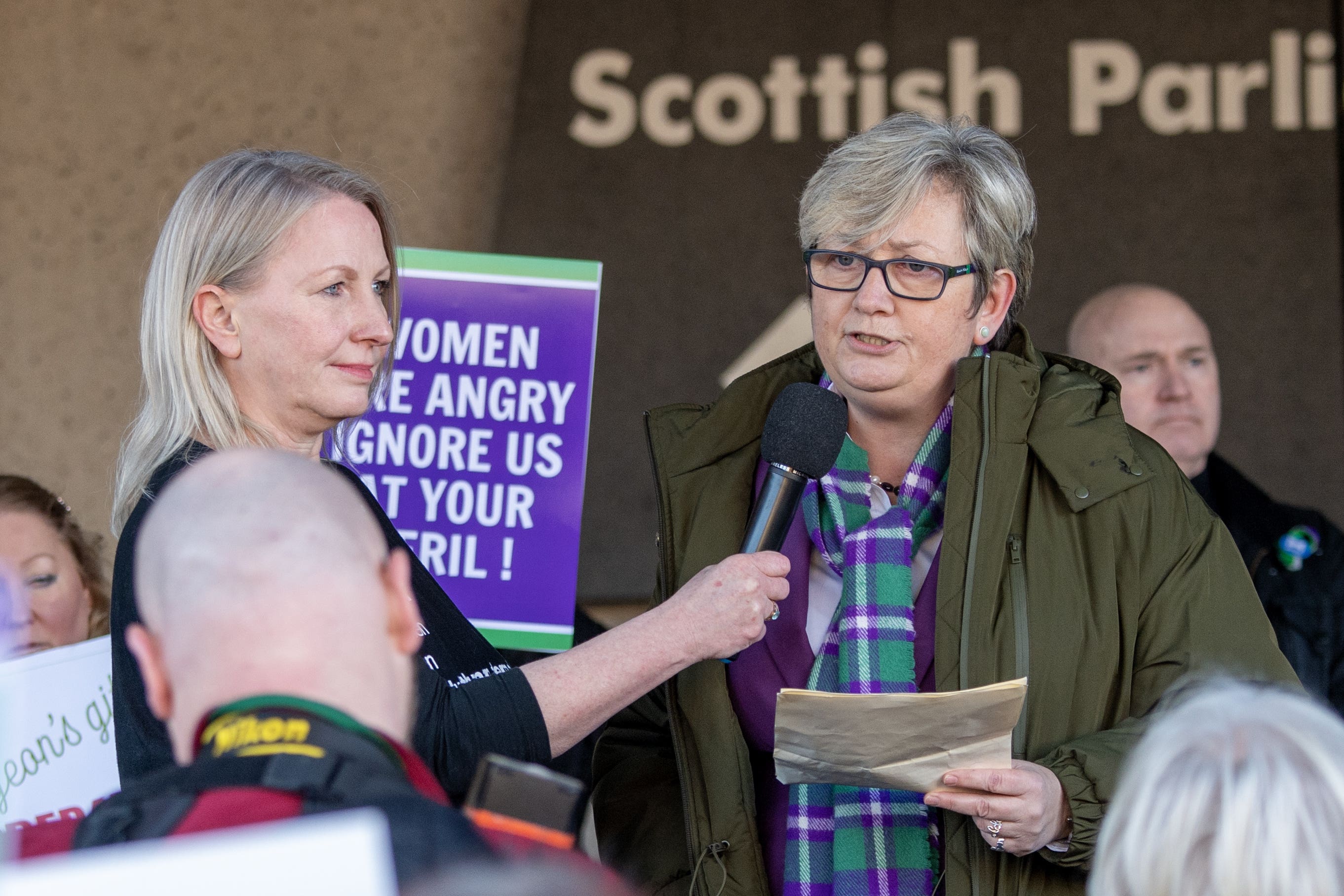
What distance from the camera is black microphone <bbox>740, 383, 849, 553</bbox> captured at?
1.99m

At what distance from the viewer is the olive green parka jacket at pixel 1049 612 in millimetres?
1990

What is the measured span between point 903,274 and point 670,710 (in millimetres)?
742

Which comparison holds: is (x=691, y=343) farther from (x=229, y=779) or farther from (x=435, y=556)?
(x=229, y=779)

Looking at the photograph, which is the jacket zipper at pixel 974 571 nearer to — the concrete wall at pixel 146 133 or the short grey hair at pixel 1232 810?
the short grey hair at pixel 1232 810

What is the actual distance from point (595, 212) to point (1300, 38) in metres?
2.27

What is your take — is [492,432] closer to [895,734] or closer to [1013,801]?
[895,734]

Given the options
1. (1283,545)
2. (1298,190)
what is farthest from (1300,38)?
(1283,545)

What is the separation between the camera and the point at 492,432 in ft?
9.24

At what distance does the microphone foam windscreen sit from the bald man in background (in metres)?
1.38

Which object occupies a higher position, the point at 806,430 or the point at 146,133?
the point at 146,133

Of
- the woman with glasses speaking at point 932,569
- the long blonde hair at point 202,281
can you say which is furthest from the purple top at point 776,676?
the long blonde hair at point 202,281

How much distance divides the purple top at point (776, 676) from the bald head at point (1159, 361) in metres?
1.69

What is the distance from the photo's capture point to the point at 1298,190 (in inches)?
181

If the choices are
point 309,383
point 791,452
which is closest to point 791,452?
point 791,452
